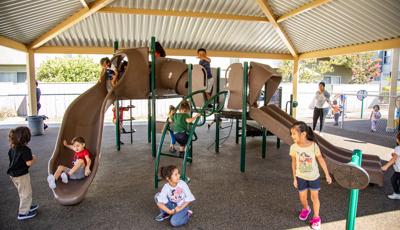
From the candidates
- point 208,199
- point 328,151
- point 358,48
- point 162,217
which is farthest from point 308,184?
point 358,48

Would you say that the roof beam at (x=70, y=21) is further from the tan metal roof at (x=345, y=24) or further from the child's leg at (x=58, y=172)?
the tan metal roof at (x=345, y=24)

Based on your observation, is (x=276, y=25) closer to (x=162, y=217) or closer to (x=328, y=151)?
(x=328, y=151)

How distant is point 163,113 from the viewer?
16.4m

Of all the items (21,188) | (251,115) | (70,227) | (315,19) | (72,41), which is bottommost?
(70,227)

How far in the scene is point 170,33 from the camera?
11953 mm

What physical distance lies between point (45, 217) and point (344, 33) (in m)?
10.6

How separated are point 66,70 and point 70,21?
12319 millimetres

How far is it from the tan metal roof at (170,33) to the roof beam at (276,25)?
22.0 inches

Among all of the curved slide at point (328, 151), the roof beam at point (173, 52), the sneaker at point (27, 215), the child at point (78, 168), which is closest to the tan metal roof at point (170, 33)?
the roof beam at point (173, 52)

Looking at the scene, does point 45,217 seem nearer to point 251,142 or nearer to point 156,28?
point 251,142

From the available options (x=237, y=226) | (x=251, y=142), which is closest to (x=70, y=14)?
(x=251, y=142)

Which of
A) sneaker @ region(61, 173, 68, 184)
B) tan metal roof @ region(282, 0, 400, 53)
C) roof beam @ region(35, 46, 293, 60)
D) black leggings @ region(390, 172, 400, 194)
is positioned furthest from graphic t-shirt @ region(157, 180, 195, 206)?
roof beam @ region(35, 46, 293, 60)

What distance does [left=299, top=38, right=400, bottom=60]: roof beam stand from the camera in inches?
369

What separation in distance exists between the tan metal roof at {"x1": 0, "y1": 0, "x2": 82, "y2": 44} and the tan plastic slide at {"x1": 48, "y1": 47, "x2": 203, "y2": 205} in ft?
9.85
